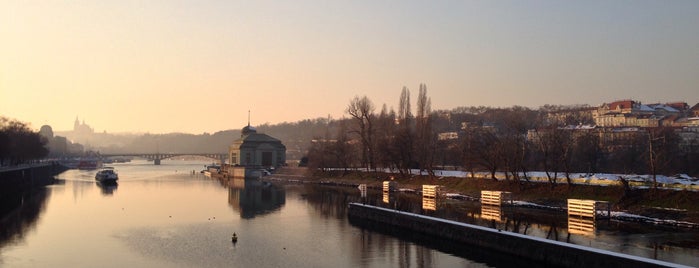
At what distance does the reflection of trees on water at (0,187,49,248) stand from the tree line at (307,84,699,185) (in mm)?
34663

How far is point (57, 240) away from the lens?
97.5 feet

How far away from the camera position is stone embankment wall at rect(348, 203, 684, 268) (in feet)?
64.3

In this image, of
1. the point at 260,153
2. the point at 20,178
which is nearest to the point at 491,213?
the point at 20,178

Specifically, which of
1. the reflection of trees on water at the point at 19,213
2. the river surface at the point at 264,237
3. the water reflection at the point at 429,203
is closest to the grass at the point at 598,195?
the river surface at the point at 264,237

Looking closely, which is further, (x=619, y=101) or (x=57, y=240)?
(x=619, y=101)

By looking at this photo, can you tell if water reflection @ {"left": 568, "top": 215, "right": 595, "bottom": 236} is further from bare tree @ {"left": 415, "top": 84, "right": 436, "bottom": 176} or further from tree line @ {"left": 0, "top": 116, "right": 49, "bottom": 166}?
tree line @ {"left": 0, "top": 116, "right": 49, "bottom": 166}

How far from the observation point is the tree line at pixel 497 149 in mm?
51531

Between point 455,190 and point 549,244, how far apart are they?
105ft

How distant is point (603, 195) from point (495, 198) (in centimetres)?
744

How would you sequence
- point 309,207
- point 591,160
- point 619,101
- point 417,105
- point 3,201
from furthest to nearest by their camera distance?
point 619,101 → point 417,105 → point 591,160 → point 3,201 → point 309,207

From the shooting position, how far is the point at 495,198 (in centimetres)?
4391

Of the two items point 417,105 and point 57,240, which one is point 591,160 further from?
point 57,240

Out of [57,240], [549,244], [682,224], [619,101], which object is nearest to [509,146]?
[682,224]

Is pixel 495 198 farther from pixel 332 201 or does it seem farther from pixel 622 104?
pixel 622 104
